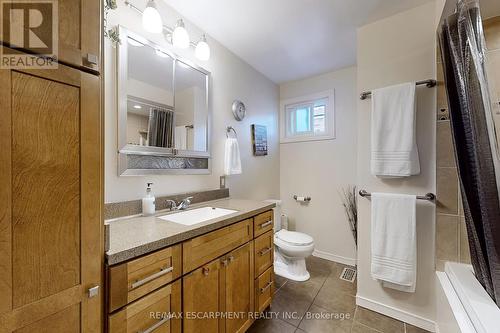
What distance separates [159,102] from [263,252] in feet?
4.48

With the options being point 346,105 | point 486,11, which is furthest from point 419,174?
point 346,105

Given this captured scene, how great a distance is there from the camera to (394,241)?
160cm

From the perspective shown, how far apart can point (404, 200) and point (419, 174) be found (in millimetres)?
230

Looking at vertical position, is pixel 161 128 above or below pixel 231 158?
above

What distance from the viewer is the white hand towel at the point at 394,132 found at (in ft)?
5.04

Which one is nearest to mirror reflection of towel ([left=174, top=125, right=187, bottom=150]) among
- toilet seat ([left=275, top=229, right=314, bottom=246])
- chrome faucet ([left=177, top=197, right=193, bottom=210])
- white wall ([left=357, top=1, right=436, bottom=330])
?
chrome faucet ([left=177, top=197, right=193, bottom=210])

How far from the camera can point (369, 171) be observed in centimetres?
177

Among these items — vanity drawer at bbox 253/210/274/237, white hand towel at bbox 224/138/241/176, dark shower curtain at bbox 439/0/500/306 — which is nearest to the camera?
dark shower curtain at bbox 439/0/500/306

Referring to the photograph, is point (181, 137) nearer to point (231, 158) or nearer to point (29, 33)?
point (231, 158)

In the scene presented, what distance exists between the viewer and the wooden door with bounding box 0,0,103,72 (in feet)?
2.05

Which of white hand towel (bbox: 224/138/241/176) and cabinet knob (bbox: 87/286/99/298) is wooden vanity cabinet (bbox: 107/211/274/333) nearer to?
cabinet knob (bbox: 87/286/99/298)

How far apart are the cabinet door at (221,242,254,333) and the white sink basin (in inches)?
11.3

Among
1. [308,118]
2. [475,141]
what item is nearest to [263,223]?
[475,141]

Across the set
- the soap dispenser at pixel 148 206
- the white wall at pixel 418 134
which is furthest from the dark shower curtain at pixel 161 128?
the white wall at pixel 418 134
